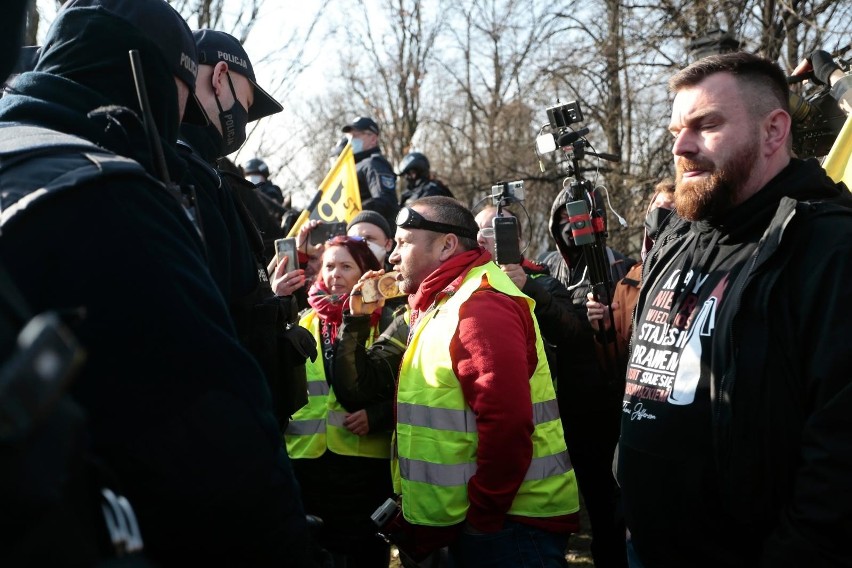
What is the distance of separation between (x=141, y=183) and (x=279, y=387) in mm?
1503

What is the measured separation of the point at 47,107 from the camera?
1700 millimetres

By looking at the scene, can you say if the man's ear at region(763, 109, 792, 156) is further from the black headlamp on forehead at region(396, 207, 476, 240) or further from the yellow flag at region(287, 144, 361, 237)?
the yellow flag at region(287, 144, 361, 237)

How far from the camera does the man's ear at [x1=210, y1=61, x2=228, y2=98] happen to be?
307 centimetres

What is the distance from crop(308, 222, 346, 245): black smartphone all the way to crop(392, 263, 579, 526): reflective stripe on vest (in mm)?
2486

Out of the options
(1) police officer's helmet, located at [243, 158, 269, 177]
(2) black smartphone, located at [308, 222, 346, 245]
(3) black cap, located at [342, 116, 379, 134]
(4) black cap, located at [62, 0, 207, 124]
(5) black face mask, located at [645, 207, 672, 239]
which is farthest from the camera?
(1) police officer's helmet, located at [243, 158, 269, 177]

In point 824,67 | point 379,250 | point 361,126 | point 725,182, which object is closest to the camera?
point 725,182

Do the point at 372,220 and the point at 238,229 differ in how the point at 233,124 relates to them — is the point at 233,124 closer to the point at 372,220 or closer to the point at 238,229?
the point at 238,229

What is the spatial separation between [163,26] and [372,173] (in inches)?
234

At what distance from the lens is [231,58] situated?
312 cm

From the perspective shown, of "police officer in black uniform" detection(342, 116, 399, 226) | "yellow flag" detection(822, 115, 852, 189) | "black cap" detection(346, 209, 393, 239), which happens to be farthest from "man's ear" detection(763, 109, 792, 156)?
"police officer in black uniform" detection(342, 116, 399, 226)

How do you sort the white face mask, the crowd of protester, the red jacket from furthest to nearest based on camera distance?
the white face mask
the red jacket
the crowd of protester

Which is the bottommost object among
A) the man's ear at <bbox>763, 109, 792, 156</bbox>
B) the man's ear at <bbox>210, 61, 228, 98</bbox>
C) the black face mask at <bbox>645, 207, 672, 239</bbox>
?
the black face mask at <bbox>645, 207, 672, 239</bbox>

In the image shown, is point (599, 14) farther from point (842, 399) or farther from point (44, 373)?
point (44, 373)

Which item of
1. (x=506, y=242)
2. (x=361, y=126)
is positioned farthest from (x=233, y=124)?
(x=361, y=126)
